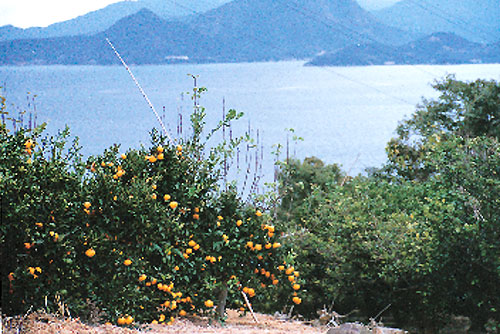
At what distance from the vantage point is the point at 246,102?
52.5 feet

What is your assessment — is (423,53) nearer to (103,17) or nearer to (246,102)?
(246,102)

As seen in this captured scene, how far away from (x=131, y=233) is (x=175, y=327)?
627mm

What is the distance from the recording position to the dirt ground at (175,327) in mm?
2865

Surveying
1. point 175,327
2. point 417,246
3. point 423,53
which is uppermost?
point 423,53

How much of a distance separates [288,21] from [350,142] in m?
3.80

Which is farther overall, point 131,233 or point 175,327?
point 175,327

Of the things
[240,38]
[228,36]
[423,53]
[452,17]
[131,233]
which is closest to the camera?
[131,233]

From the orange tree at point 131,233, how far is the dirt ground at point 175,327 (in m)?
0.09

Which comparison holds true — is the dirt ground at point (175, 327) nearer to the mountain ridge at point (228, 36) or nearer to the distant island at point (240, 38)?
the distant island at point (240, 38)

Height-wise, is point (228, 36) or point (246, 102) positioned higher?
point (228, 36)

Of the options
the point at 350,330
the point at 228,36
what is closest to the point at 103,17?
the point at 228,36

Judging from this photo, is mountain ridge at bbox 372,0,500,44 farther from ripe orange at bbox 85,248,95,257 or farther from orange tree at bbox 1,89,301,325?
ripe orange at bbox 85,248,95,257

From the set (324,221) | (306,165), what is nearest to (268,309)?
(324,221)

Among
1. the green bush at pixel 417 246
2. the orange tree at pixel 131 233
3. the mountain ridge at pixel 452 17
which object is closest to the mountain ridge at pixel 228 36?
the mountain ridge at pixel 452 17
